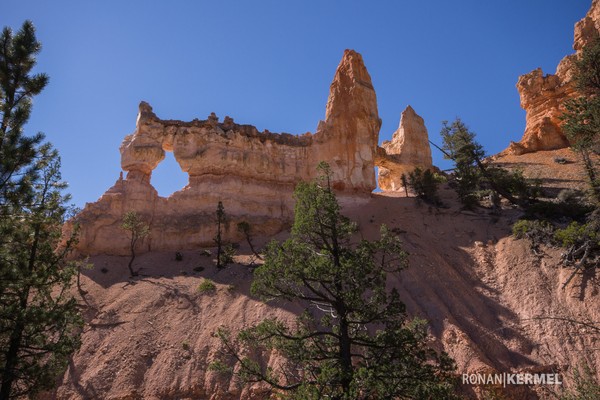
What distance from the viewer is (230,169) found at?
34969 mm

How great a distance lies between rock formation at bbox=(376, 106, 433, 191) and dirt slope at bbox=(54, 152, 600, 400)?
59.5 ft

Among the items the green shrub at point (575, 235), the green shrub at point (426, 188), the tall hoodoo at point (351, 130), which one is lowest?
the green shrub at point (575, 235)

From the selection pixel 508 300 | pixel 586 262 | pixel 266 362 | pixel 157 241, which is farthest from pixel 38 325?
pixel 586 262

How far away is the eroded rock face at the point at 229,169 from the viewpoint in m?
31.2

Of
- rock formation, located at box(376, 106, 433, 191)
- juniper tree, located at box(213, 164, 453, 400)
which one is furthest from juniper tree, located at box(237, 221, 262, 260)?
rock formation, located at box(376, 106, 433, 191)

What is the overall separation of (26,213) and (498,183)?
33123 millimetres

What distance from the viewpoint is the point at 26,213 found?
1198 centimetres

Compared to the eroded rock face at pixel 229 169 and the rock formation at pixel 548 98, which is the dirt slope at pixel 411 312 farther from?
the rock formation at pixel 548 98

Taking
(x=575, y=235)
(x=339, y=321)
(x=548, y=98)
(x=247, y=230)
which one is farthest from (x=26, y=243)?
(x=548, y=98)

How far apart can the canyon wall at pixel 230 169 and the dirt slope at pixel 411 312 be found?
2.69 m

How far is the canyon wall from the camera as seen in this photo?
31.1 metres

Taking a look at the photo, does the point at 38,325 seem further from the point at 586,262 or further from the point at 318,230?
the point at 586,262

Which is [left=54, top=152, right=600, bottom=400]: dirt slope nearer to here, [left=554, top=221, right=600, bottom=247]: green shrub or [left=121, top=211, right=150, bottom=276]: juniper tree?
[left=121, top=211, right=150, bottom=276]: juniper tree

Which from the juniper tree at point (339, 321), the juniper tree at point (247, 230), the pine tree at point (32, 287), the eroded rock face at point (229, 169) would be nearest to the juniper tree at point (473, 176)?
the eroded rock face at point (229, 169)
